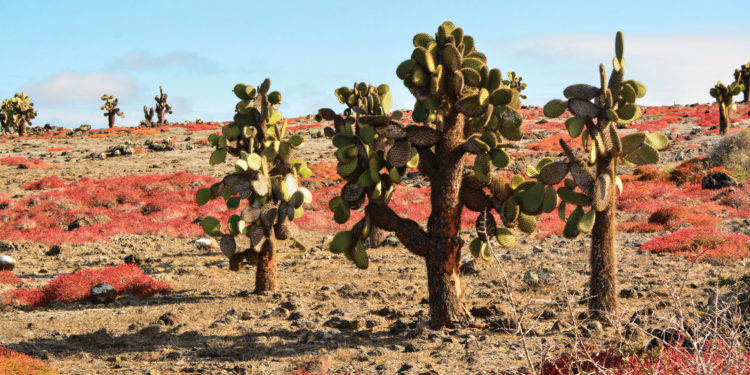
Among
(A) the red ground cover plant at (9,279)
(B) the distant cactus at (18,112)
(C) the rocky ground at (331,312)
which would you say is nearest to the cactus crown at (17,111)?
(B) the distant cactus at (18,112)

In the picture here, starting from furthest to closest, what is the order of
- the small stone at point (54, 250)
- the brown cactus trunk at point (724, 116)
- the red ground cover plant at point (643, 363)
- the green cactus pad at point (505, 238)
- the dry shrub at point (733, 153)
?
the brown cactus trunk at point (724, 116)
the dry shrub at point (733, 153)
the small stone at point (54, 250)
the green cactus pad at point (505, 238)
the red ground cover plant at point (643, 363)

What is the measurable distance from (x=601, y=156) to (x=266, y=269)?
6560 millimetres

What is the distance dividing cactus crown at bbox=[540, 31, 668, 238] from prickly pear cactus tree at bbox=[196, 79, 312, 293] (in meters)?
4.98

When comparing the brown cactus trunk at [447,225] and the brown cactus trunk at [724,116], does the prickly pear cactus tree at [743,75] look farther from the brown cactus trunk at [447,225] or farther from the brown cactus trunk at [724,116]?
the brown cactus trunk at [447,225]

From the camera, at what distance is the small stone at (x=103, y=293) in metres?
11.9

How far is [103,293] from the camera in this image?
11953 mm

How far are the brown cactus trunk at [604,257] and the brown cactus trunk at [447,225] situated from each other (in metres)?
1.96

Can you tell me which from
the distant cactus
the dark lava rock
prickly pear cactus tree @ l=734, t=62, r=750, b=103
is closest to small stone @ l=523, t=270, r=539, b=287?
the dark lava rock

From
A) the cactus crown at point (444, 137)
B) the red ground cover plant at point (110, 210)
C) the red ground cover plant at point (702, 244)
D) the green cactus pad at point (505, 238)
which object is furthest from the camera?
the red ground cover plant at point (110, 210)

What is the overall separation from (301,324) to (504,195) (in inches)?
149

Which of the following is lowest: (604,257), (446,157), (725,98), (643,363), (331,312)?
(331,312)

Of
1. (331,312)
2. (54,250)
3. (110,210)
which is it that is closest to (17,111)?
(110,210)

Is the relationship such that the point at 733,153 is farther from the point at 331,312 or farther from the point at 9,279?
the point at 9,279

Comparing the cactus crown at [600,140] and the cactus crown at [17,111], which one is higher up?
the cactus crown at [17,111]
